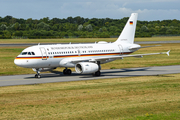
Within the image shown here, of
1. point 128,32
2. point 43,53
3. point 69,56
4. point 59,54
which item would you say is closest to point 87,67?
point 69,56

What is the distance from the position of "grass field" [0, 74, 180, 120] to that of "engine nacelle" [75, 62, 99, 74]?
24.6ft

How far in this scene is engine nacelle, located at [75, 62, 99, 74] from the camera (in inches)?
1410

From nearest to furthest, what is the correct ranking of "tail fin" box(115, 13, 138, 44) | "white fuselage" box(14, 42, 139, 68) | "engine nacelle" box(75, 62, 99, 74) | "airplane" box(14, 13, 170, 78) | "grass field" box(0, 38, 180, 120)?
"grass field" box(0, 38, 180, 120) → "white fuselage" box(14, 42, 139, 68) → "airplane" box(14, 13, 170, 78) → "engine nacelle" box(75, 62, 99, 74) → "tail fin" box(115, 13, 138, 44)

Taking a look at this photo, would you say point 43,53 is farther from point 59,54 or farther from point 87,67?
point 87,67

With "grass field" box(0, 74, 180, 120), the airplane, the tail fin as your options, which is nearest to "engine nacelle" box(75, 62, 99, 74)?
the airplane

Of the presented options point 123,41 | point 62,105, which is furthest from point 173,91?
point 123,41

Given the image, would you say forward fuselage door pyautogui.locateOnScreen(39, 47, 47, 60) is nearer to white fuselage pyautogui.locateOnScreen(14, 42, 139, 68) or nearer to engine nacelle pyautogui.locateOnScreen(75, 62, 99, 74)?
white fuselage pyautogui.locateOnScreen(14, 42, 139, 68)

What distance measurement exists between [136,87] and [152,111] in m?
9.40

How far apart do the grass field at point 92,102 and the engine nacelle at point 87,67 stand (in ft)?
24.6

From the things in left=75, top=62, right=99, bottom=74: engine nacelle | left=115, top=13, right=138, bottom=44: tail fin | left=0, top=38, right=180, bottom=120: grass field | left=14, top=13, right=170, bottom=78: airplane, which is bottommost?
left=0, top=38, right=180, bottom=120: grass field

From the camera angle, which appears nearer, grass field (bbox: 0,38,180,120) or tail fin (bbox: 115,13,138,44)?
grass field (bbox: 0,38,180,120)

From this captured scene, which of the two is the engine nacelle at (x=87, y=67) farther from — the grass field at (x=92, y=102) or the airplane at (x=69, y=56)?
the grass field at (x=92, y=102)

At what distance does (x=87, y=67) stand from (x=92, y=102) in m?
14.9

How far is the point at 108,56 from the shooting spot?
4184 cm
